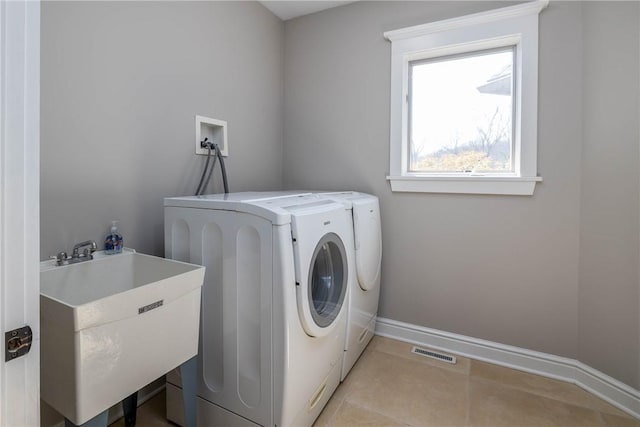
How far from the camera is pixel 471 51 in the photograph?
198 cm

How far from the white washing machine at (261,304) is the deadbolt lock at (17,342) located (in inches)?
26.0

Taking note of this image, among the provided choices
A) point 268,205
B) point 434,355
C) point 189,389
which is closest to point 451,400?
point 434,355

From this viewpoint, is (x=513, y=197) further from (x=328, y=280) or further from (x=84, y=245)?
(x=84, y=245)

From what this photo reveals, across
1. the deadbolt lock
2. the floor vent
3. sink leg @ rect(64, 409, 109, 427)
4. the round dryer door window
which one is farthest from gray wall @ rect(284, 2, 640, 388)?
the deadbolt lock

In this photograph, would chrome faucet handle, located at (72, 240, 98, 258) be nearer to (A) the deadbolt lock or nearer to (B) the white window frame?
(A) the deadbolt lock

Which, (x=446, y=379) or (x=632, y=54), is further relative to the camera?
(x=446, y=379)

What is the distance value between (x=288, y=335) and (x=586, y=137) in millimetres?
1807

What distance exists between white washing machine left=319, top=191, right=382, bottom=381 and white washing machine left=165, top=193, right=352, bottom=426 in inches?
7.8

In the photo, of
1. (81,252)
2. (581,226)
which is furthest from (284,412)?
(581,226)

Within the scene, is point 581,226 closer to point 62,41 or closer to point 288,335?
point 288,335

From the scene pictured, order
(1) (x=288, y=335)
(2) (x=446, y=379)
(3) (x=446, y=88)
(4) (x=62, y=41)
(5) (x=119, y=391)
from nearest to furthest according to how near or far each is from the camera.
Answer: (5) (x=119, y=391), (1) (x=288, y=335), (4) (x=62, y=41), (2) (x=446, y=379), (3) (x=446, y=88)

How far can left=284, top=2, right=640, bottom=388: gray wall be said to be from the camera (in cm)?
153

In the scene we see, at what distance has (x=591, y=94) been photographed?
161 cm

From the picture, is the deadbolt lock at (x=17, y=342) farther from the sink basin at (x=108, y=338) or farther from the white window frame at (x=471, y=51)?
the white window frame at (x=471, y=51)
